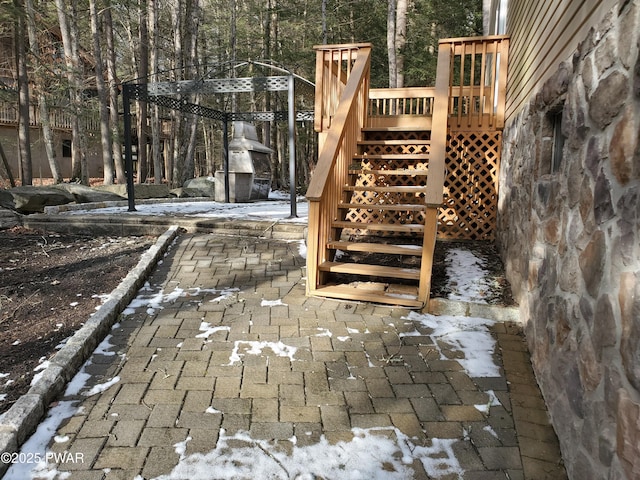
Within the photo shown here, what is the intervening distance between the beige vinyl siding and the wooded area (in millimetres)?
5442

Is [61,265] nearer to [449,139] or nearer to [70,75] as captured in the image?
[449,139]

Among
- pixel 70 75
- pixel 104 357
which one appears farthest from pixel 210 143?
pixel 104 357

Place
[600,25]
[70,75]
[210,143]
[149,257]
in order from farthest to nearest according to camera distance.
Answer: [210,143] → [70,75] → [149,257] → [600,25]

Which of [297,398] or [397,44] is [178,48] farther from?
[297,398]

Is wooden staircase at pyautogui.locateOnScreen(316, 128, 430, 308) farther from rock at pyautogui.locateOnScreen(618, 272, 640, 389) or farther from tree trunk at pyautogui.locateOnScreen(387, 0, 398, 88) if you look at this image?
tree trunk at pyautogui.locateOnScreen(387, 0, 398, 88)

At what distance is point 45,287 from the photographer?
3.96 m

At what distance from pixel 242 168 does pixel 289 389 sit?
28.4ft

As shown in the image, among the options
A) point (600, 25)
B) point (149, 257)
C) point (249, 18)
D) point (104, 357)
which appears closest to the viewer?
point (600, 25)

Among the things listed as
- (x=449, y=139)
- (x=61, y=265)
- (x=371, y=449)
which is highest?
(x=449, y=139)

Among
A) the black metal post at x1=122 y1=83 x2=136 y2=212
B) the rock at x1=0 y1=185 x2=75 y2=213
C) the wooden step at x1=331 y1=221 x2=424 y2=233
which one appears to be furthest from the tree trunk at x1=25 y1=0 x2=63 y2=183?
the wooden step at x1=331 y1=221 x2=424 y2=233

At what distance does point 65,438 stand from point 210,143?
24.5m

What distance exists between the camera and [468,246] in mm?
5137

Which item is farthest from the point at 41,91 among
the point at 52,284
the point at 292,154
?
the point at 52,284

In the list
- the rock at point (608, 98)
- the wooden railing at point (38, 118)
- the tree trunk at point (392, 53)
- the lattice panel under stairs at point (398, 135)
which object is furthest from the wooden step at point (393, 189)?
the wooden railing at point (38, 118)
